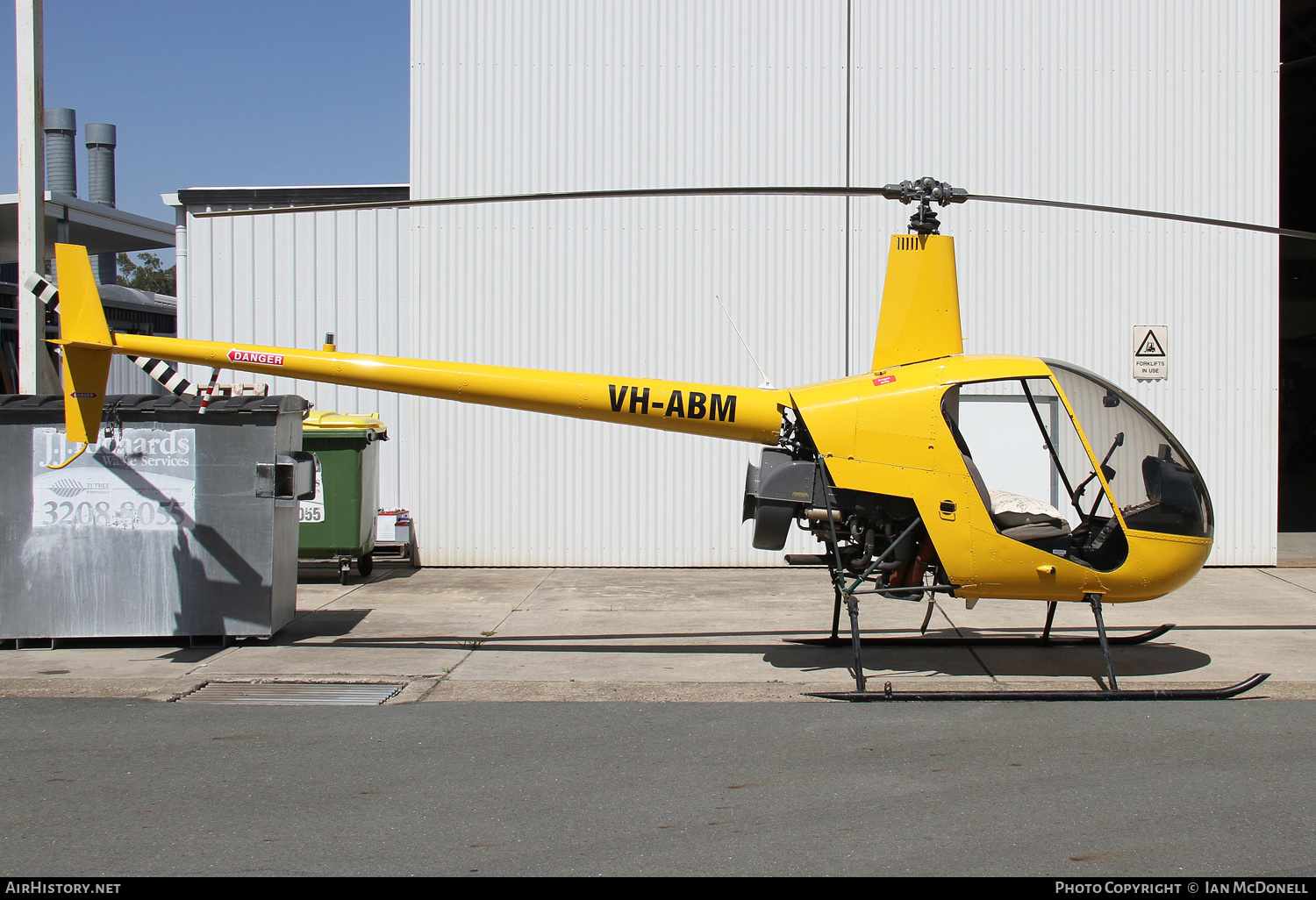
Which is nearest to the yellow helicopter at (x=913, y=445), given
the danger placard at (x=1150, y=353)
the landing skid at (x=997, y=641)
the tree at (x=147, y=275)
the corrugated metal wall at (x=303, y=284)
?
the landing skid at (x=997, y=641)

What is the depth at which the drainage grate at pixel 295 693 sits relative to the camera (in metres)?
5.69

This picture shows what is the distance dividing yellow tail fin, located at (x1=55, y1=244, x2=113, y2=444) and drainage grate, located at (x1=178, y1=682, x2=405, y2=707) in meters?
1.93

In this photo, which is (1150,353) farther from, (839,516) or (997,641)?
(839,516)

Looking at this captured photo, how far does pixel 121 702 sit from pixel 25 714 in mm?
472

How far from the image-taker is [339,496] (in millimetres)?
9711

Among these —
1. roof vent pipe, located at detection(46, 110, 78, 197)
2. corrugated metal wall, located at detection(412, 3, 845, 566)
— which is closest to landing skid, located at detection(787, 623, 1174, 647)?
corrugated metal wall, located at detection(412, 3, 845, 566)

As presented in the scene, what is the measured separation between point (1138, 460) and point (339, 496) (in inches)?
283

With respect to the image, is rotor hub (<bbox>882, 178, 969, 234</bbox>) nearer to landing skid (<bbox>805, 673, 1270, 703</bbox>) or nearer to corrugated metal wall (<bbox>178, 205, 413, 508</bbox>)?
landing skid (<bbox>805, 673, 1270, 703</bbox>)

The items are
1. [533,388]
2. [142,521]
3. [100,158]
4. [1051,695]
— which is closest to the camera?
[1051,695]

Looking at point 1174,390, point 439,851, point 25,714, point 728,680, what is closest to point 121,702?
point 25,714

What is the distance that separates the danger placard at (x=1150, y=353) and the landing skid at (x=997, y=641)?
410 cm

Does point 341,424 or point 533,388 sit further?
point 341,424

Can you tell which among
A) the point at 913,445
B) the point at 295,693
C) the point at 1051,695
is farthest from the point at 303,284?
the point at 1051,695

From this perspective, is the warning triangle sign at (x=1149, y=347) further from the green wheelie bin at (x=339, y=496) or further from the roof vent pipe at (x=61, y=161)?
the roof vent pipe at (x=61, y=161)
